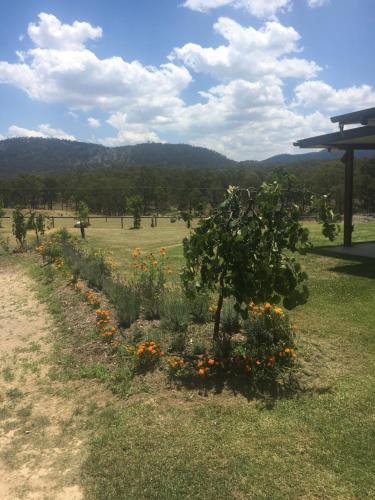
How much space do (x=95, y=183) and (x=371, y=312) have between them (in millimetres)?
65139

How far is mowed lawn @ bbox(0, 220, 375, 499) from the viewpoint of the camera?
8.63 feet

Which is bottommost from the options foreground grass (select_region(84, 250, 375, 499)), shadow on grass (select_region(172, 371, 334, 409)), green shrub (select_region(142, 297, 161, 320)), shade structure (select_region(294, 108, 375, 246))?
foreground grass (select_region(84, 250, 375, 499))

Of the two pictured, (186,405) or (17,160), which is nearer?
(186,405)

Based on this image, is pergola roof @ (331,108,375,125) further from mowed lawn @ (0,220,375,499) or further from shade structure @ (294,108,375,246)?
mowed lawn @ (0,220,375,499)

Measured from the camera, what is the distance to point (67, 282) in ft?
28.5

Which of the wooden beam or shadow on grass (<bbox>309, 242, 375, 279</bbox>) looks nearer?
shadow on grass (<bbox>309, 242, 375, 279</bbox>)

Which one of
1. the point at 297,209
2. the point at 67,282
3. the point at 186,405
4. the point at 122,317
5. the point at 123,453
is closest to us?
the point at 123,453

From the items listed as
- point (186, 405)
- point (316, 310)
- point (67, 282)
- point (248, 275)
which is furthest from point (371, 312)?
point (67, 282)

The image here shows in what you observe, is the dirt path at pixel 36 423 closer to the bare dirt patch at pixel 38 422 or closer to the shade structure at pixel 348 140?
the bare dirt patch at pixel 38 422

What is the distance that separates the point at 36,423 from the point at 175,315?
7.08ft

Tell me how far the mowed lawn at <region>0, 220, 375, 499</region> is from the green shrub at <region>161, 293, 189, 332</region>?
1.06 meters

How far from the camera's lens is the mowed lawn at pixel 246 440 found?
8.63 ft

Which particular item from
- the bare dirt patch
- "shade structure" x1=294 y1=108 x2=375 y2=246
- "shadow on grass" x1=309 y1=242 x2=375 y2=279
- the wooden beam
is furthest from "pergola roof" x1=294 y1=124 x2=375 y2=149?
the bare dirt patch

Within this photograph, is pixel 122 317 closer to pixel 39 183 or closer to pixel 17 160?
pixel 39 183
